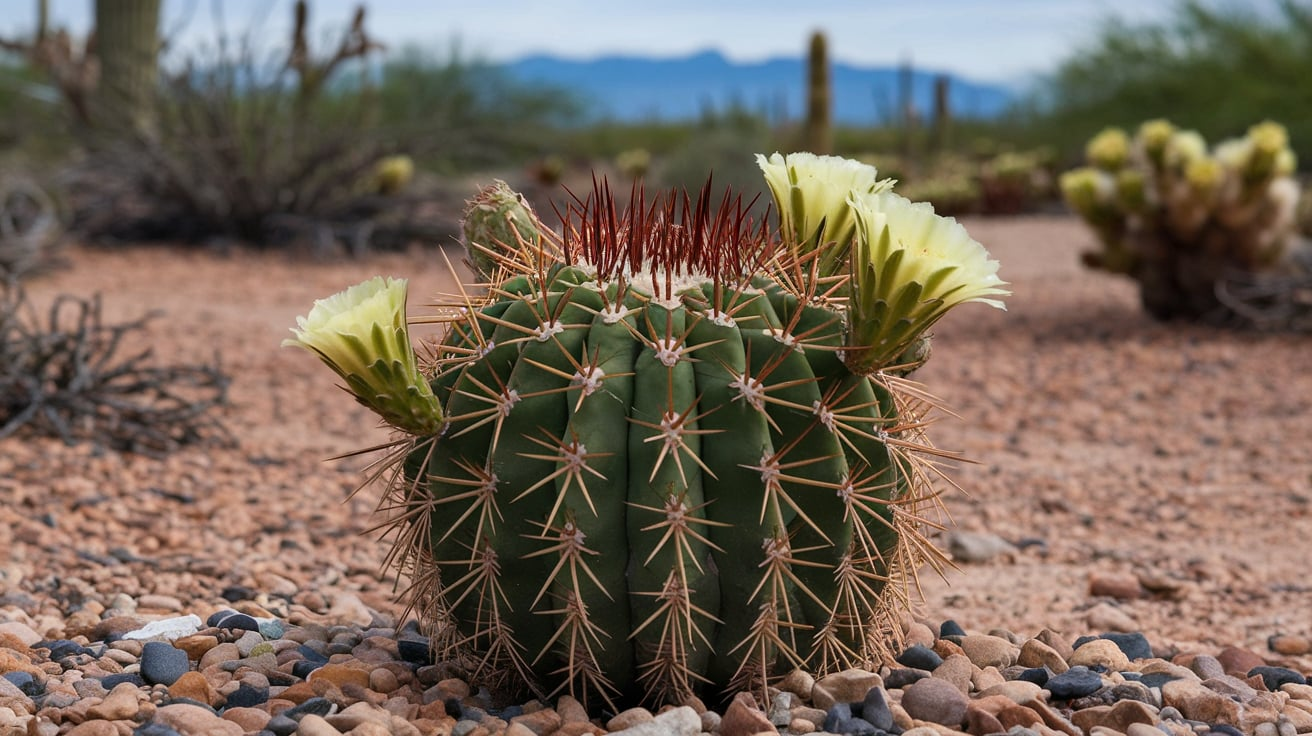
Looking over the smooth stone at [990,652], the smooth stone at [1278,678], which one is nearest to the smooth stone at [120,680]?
the smooth stone at [990,652]

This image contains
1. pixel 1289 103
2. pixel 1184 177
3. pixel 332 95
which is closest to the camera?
pixel 1184 177

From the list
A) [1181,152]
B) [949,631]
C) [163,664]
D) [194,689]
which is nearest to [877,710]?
[949,631]

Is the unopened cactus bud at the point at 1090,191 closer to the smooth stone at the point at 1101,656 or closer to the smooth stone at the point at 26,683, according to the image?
the smooth stone at the point at 1101,656

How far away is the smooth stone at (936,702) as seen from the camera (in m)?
1.98

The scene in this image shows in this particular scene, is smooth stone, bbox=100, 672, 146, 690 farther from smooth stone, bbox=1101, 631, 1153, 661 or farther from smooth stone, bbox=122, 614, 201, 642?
smooth stone, bbox=1101, 631, 1153, 661

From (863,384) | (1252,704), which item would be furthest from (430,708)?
(1252,704)

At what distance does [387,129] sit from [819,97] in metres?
3.83

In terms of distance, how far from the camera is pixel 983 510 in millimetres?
4125

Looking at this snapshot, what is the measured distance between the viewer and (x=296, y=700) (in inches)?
80.3

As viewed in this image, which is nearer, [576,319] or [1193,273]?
[576,319]

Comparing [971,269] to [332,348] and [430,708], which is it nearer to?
[332,348]

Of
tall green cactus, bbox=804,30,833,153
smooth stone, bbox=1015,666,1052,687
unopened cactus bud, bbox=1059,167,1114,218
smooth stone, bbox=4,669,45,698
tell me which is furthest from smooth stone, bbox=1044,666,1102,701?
tall green cactus, bbox=804,30,833,153

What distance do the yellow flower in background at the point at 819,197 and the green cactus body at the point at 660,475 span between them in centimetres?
13

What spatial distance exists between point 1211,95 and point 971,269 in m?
17.7
